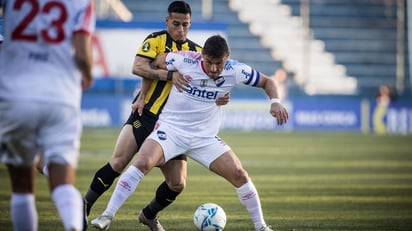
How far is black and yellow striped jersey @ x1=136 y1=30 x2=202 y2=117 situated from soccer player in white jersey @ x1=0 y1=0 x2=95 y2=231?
9.39 ft

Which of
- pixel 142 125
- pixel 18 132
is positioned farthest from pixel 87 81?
pixel 142 125

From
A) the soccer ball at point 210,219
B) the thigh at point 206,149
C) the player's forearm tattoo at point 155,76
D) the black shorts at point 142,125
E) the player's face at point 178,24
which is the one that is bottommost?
the soccer ball at point 210,219

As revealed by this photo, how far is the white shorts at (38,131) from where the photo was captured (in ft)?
18.2

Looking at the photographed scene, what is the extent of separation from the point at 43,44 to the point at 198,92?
2731 mm

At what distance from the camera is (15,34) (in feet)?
18.6

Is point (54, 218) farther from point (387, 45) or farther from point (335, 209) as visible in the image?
point (387, 45)

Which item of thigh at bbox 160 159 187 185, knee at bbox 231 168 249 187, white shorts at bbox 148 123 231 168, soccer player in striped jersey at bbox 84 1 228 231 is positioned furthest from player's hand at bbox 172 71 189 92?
knee at bbox 231 168 249 187

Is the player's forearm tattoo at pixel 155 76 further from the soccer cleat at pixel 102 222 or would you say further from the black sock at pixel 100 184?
the soccer cleat at pixel 102 222

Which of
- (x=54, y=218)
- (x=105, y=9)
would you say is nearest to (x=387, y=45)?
(x=105, y=9)

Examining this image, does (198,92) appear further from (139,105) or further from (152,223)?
(152,223)

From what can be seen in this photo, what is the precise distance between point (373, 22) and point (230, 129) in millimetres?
9255

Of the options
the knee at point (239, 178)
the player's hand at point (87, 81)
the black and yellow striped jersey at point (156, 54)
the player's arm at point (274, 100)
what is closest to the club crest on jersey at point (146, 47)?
the black and yellow striped jersey at point (156, 54)

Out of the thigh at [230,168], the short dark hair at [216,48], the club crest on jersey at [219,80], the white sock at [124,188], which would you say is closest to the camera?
the short dark hair at [216,48]

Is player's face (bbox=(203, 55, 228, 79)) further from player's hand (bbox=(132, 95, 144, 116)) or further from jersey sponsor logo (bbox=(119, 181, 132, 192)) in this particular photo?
jersey sponsor logo (bbox=(119, 181, 132, 192))
